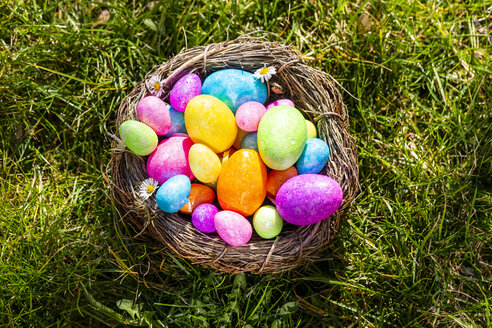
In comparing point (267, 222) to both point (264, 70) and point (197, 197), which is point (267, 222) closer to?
point (197, 197)

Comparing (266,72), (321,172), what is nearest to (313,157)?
(321,172)

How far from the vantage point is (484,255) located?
1967 millimetres

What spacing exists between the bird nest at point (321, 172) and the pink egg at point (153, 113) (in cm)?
8

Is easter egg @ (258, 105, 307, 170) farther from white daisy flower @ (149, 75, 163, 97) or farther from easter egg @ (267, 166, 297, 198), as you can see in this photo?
white daisy flower @ (149, 75, 163, 97)

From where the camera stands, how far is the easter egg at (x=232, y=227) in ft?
5.28

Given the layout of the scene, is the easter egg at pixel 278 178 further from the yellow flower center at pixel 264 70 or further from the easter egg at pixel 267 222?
the yellow flower center at pixel 264 70

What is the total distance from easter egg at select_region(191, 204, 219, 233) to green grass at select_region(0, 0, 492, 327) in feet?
1.04

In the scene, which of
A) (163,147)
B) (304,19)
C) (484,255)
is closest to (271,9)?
(304,19)

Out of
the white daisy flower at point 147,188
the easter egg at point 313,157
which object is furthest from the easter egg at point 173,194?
the easter egg at point 313,157

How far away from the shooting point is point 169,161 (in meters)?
1.73

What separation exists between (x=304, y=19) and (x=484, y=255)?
152cm

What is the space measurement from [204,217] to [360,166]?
87 cm

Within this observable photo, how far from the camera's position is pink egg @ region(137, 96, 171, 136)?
1.72m

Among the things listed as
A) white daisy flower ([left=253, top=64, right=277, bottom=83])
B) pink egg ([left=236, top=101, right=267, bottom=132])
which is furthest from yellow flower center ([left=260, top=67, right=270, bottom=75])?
pink egg ([left=236, top=101, right=267, bottom=132])
